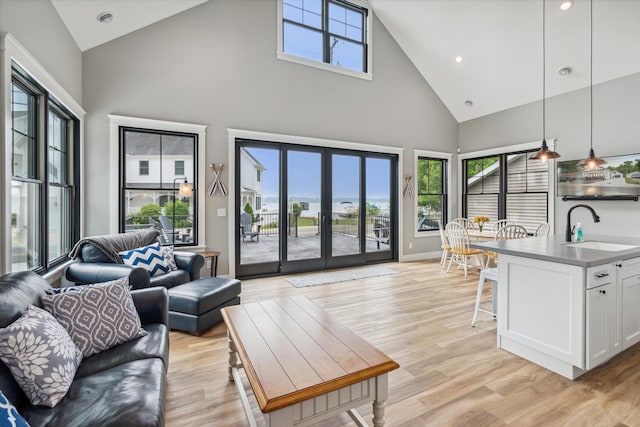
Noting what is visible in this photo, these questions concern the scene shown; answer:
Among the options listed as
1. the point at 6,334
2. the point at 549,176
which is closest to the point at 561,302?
the point at 6,334

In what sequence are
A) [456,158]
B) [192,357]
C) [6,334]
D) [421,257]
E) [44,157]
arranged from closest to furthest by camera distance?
1. [6,334]
2. [192,357]
3. [44,157]
4. [421,257]
5. [456,158]

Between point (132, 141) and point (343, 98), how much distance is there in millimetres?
3661

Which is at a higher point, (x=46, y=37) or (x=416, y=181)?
(x=46, y=37)

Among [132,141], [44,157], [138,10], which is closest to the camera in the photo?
[44,157]

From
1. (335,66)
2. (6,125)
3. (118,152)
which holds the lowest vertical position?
(6,125)

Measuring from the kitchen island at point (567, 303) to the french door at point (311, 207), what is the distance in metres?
3.44

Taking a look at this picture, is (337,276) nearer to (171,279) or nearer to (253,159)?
(253,159)

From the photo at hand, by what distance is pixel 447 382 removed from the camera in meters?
2.24

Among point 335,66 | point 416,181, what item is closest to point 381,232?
point 416,181

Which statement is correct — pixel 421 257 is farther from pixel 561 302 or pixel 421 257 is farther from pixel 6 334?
pixel 6 334

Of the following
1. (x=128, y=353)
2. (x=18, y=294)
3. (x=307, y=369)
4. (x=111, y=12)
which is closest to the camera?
(x=307, y=369)

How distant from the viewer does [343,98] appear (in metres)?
5.96

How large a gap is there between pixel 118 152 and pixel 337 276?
379 cm

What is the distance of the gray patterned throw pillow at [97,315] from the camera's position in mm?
1702
